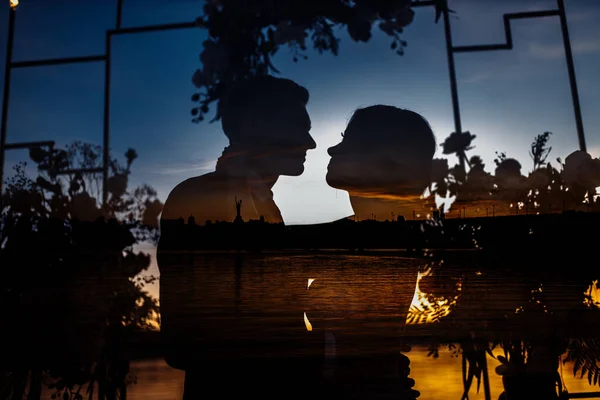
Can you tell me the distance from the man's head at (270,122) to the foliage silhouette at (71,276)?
0.15 meters

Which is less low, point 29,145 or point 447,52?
point 447,52

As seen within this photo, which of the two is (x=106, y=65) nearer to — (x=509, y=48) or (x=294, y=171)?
(x=294, y=171)

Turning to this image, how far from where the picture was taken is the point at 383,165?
55 centimetres

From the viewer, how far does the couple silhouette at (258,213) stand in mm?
552

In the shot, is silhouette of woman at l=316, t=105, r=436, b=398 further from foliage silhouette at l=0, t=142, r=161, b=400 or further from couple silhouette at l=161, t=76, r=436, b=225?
foliage silhouette at l=0, t=142, r=161, b=400

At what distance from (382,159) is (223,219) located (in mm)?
227

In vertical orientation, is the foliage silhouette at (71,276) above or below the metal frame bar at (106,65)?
below

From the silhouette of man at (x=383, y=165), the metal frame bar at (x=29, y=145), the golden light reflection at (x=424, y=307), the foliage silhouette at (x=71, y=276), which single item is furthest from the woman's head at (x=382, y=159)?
the metal frame bar at (x=29, y=145)

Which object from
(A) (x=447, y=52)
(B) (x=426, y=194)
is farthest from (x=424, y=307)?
(A) (x=447, y=52)

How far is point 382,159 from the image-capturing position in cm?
55

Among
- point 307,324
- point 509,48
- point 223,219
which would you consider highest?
point 509,48

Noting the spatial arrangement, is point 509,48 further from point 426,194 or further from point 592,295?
point 592,295

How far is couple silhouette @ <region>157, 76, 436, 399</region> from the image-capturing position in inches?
21.7

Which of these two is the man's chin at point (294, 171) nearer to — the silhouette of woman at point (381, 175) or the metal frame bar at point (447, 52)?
the silhouette of woman at point (381, 175)
